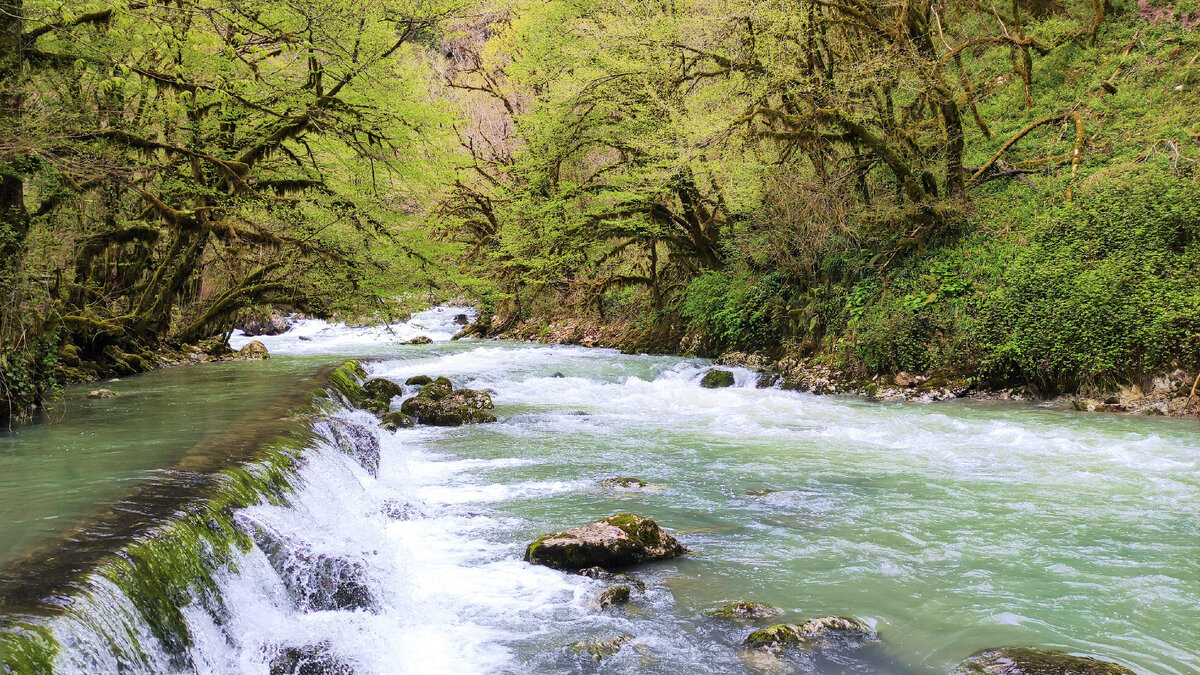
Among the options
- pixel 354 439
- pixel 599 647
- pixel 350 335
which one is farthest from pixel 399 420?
pixel 350 335

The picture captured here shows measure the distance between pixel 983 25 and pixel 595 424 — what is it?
13.3 m

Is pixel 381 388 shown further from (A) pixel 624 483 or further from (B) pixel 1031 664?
(B) pixel 1031 664

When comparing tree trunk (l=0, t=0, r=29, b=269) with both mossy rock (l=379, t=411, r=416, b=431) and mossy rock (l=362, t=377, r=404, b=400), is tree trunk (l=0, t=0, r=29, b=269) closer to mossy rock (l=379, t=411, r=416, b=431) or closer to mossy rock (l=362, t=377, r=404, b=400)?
mossy rock (l=379, t=411, r=416, b=431)

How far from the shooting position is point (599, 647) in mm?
4539

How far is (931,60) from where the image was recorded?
44.3 feet

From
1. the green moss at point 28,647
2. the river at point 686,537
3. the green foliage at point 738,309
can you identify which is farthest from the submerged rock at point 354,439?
the green foliage at point 738,309

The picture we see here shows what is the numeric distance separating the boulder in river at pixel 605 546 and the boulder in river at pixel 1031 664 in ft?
7.85

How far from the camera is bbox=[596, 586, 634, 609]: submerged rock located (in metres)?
5.19

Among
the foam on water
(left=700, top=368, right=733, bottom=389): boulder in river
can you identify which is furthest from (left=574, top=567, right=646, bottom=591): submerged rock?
the foam on water

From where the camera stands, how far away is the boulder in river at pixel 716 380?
50.4 feet

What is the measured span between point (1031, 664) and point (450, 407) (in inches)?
377

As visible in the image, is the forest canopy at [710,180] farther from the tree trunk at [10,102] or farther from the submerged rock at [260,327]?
the submerged rock at [260,327]

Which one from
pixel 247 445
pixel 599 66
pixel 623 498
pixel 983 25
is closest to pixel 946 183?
pixel 983 25

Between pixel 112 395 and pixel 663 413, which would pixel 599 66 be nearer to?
pixel 663 413
